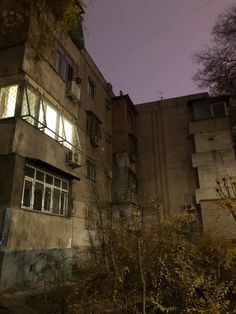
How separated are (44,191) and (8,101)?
424 cm

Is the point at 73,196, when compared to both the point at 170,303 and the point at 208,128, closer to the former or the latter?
the point at 170,303

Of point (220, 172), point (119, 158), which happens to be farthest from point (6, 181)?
point (220, 172)

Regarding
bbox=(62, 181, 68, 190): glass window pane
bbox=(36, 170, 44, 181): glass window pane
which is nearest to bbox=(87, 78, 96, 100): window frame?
bbox=(62, 181, 68, 190): glass window pane

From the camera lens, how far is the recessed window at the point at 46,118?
444 inches

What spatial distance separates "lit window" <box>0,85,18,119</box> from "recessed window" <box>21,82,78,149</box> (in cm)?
46

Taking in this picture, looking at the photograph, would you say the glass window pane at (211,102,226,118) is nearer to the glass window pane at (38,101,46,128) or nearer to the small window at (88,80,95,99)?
the small window at (88,80,95,99)

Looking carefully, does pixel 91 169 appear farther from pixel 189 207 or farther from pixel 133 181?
pixel 189 207

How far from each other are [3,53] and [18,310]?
35.0 feet

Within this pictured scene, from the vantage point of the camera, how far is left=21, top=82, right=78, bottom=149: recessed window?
1127cm

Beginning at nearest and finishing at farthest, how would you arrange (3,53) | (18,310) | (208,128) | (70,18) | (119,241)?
(18,310) → (119,241) → (70,18) → (3,53) → (208,128)

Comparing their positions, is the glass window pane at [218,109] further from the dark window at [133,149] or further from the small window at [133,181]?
the small window at [133,181]

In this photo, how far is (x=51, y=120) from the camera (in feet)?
42.9

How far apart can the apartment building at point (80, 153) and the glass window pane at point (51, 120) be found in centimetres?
9

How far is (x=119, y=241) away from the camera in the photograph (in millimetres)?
7738
